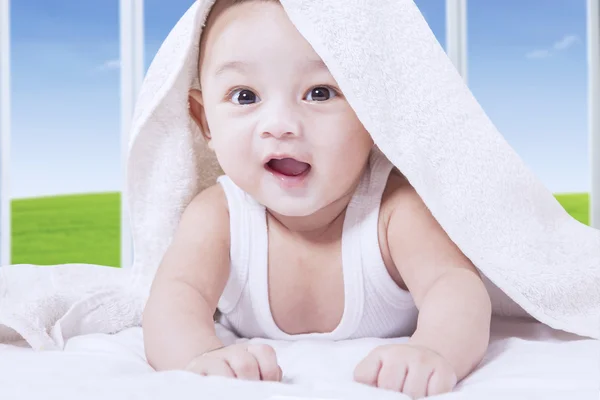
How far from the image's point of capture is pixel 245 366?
0.66m

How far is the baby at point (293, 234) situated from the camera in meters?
0.84

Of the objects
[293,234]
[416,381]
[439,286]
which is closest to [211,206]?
[293,234]

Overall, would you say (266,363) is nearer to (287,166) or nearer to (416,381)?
(416,381)

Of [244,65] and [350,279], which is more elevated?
[244,65]

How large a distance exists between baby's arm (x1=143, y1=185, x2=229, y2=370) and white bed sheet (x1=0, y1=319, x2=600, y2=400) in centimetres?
4

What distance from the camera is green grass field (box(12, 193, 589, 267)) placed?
414cm

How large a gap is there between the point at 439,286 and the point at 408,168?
0.59 ft

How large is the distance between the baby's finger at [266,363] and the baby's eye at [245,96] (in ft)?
1.27

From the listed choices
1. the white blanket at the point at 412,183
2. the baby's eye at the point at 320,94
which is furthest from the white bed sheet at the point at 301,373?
the baby's eye at the point at 320,94

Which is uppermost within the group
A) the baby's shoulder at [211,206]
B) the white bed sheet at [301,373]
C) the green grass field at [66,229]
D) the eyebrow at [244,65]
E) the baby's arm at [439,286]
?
the eyebrow at [244,65]

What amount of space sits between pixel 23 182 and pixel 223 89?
3.46m

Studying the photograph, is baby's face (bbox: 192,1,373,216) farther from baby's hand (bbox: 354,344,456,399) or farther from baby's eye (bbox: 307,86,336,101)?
baby's hand (bbox: 354,344,456,399)

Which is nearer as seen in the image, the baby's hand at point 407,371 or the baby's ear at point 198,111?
the baby's hand at point 407,371

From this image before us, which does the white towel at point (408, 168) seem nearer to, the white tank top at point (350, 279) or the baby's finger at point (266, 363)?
the white tank top at point (350, 279)
